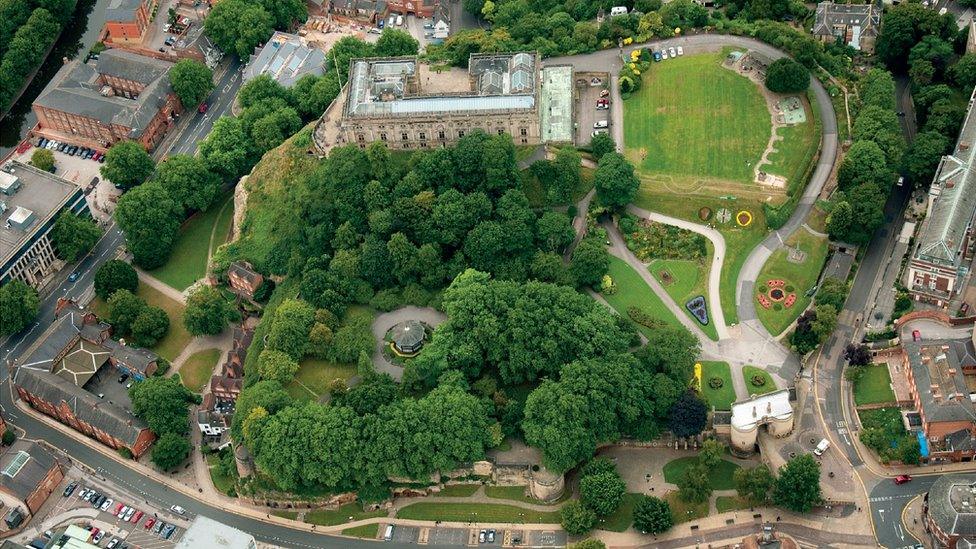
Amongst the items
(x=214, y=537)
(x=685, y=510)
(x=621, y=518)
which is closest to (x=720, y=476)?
(x=685, y=510)

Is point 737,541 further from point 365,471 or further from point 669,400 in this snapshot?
point 365,471

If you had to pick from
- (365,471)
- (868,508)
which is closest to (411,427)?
(365,471)

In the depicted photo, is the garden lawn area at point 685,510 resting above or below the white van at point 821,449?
below

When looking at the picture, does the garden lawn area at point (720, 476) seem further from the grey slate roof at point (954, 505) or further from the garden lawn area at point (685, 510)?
the grey slate roof at point (954, 505)

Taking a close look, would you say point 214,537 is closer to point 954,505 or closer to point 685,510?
point 685,510

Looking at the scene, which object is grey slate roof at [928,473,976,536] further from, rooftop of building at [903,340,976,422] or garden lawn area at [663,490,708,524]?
garden lawn area at [663,490,708,524]

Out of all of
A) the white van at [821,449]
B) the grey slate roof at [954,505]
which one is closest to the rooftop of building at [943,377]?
the grey slate roof at [954,505]
